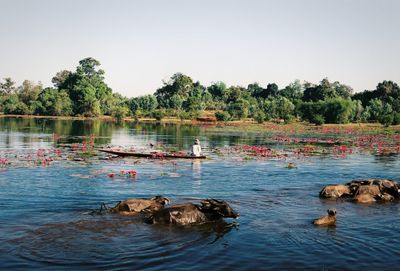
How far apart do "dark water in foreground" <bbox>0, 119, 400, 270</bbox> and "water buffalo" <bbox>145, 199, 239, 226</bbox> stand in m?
0.40

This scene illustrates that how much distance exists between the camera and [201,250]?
12.5 meters

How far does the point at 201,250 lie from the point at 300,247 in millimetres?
2809

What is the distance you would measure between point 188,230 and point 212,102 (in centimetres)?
13765

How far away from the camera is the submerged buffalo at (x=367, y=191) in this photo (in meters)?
19.7

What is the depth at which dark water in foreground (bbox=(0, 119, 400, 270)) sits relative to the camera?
1160 centimetres

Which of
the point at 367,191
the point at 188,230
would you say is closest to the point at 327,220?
the point at 188,230

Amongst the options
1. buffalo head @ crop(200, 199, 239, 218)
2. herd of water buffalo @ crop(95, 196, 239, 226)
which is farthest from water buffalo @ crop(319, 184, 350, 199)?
buffalo head @ crop(200, 199, 239, 218)

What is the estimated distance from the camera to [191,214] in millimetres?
15000

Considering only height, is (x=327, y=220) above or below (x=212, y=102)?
below

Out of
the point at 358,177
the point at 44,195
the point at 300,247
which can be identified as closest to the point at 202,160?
the point at 358,177

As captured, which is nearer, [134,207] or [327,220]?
[327,220]

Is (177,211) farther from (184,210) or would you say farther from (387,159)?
(387,159)

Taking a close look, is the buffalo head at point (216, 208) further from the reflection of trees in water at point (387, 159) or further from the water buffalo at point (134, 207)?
the reflection of trees in water at point (387, 159)

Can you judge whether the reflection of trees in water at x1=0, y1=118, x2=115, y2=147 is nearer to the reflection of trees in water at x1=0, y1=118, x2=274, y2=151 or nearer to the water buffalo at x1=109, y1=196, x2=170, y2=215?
the reflection of trees in water at x1=0, y1=118, x2=274, y2=151
